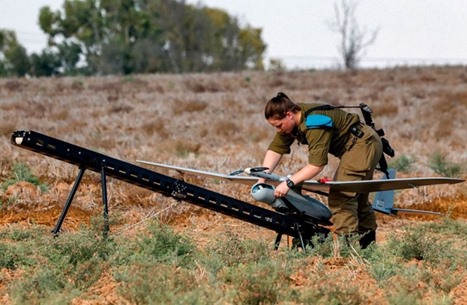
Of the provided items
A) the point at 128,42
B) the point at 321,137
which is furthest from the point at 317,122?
the point at 128,42

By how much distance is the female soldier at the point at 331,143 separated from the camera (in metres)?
6.63

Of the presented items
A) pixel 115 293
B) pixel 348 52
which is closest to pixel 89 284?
pixel 115 293

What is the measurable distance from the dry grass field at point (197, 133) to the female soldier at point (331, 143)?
27.8 inches

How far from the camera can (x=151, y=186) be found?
21.6 feet

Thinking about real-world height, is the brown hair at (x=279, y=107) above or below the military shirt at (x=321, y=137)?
above

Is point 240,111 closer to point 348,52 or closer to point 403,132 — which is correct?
point 403,132

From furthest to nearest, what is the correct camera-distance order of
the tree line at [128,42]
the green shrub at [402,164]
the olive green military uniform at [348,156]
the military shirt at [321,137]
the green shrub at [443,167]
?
the tree line at [128,42]
the green shrub at [402,164]
the green shrub at [443,167]
the olive green military uniform at [348,156]
the military shirt at [321,137]

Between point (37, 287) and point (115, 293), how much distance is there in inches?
18.9

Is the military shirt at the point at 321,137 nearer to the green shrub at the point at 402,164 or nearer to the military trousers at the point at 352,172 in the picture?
the military trousers at the point at 352,172

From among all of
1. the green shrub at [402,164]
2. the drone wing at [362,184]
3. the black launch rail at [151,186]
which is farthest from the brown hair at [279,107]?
the green shrub at [402,164]

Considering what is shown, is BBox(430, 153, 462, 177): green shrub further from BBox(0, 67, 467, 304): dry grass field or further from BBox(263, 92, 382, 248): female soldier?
BBox(263, 92, 382, 248): female soldier

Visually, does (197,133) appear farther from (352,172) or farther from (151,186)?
(151,186)

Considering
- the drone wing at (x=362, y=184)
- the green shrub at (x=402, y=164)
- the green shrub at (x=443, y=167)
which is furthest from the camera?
the green shrub at (x=402, y=164)

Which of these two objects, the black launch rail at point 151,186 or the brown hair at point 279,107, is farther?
the brown hair at point 279,107
